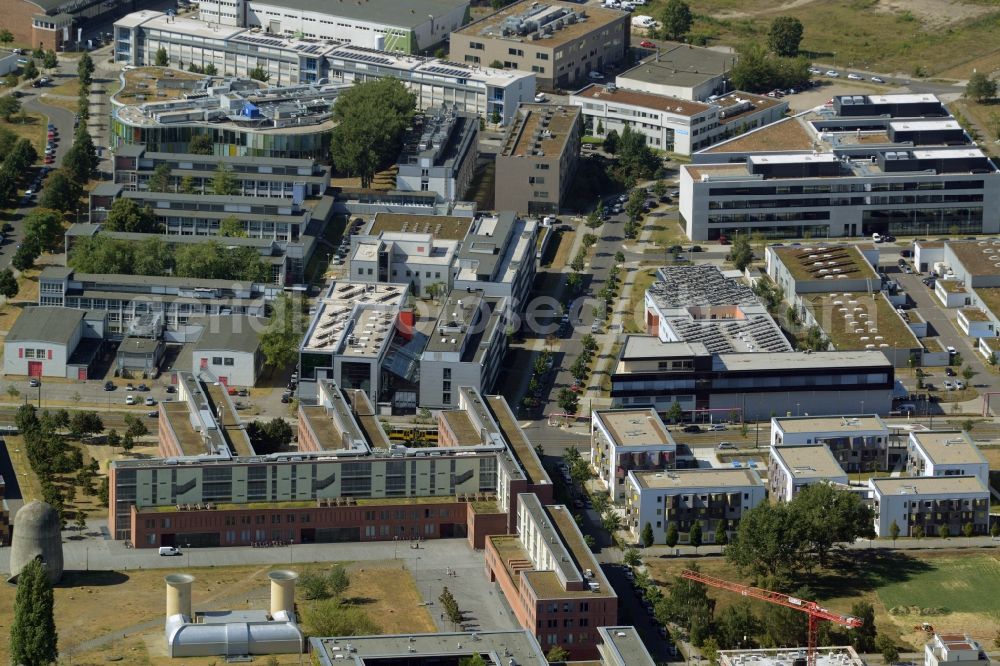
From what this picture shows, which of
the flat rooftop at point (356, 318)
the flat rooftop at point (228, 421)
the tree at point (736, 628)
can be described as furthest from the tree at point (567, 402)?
the tree at point (736, 628)

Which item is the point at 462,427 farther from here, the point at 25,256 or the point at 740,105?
the point at 740,105

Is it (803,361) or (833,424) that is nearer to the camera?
(833,424)

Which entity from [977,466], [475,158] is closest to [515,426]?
[977,466]

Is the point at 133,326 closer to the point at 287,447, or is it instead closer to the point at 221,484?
the point at 287,447

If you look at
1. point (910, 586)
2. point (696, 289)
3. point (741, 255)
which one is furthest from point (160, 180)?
point (910, 586)

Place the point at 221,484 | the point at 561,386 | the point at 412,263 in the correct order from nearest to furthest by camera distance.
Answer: the point at 221,484 < the point at 561,386 < the point at 412,263

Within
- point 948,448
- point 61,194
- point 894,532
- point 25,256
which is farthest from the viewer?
point 61,194

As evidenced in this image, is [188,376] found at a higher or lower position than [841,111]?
lower

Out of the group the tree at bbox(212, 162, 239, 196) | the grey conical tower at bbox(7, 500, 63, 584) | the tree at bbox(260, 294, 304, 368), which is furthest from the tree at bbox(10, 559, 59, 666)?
the tree at bbox(212, 162, 239, 196)
